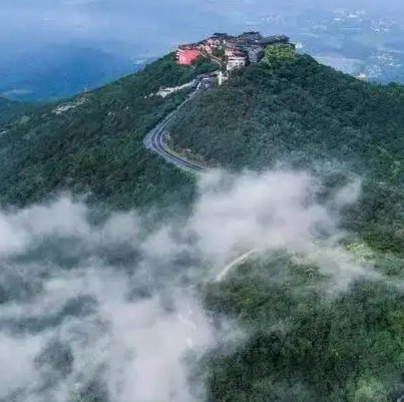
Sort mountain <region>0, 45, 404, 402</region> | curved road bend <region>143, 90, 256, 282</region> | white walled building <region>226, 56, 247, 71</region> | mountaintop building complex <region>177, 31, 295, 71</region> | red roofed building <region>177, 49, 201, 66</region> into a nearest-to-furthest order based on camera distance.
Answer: mountain <region>0, 45, 404, 402</region> → curved road bend <region>143, 90, 256, 282</region> → white walled building <region>226, 56, 247, 71</region> → mountaintop building complex <region>177, 31, 295, 71</region> → red roofed building <region>177, 49, 201, 66</region>

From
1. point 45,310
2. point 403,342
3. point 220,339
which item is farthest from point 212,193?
point 403,342

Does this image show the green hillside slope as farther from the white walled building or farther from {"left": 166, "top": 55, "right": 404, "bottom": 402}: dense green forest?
the white walled building

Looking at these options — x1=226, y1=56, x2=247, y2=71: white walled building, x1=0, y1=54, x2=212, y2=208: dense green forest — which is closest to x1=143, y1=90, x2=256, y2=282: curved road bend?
x1=0, y1=54, x2=212, y2=208: dense green forest

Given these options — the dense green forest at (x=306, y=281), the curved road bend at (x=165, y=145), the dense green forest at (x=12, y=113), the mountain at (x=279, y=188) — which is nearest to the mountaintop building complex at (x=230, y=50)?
the mountain at (x=279, y=188)

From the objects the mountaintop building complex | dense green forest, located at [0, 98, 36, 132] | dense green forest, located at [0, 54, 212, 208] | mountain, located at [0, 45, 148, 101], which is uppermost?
the mountaintop building complex

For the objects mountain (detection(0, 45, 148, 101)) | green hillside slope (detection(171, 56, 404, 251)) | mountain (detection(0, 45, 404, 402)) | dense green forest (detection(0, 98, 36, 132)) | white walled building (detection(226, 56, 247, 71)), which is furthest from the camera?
mountain (detection(0, 45, 148, 101))

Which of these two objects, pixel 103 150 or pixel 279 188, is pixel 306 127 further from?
pixel 103 150

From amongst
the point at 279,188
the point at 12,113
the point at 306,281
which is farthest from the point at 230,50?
the point at 12,113
